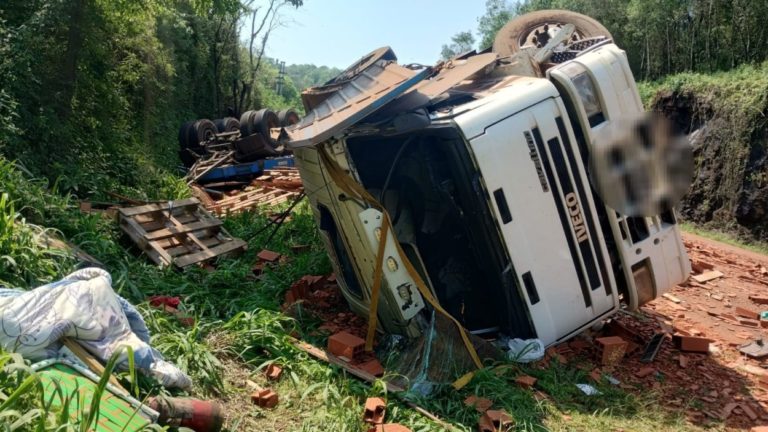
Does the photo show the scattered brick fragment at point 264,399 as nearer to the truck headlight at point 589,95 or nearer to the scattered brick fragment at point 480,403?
the scattered brick fragment at point 480,403

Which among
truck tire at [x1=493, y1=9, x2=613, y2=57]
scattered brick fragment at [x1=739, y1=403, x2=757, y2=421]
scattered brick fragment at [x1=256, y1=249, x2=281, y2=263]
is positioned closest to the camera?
scattered brick fragment at [x1=739, y1=403, x2=757, y2=421]

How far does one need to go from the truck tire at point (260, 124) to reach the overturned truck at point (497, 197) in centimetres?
842

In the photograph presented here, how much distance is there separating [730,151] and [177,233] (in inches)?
459

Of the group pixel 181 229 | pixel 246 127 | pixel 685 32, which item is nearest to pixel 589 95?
pixel 181 229

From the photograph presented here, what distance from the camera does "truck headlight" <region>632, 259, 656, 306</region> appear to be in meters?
4.17

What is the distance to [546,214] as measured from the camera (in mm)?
3807

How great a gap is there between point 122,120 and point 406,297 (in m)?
8.26

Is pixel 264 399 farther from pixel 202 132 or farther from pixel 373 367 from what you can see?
pixel 202 132

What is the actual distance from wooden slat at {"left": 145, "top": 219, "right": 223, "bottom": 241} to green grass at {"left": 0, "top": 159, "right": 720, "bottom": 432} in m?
0.78

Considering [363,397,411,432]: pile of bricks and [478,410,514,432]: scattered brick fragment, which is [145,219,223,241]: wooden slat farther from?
[478,410,514,432]: scattered brick fragment

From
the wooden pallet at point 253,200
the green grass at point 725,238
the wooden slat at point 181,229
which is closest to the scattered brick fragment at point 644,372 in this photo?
the wooden slat at point 181,229

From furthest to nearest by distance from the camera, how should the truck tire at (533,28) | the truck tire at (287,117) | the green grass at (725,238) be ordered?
the truck tire at (287,117) → the green grass at (725,238) → the truck tire at (533,28)

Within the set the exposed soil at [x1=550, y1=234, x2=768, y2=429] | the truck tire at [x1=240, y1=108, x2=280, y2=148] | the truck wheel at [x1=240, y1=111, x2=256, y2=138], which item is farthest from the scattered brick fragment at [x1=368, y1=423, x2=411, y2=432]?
the truck wheel at [x1=240, y1=111, x2=256, y2=138]

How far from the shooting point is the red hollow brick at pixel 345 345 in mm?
3895
